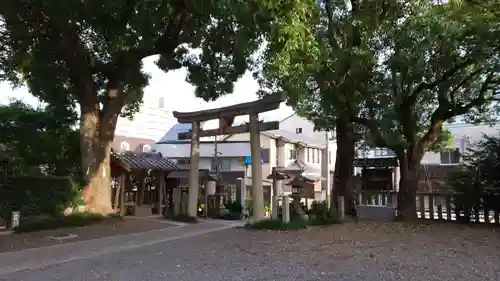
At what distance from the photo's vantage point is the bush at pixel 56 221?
1208 cm

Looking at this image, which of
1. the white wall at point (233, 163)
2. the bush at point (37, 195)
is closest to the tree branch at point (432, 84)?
the bush at point (37, 195)

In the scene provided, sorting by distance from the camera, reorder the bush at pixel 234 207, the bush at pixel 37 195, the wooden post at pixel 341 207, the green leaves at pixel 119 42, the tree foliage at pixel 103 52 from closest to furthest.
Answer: the green leaves at pixel 119 42 < the tree foliage at pixel 103 52 < the bush at pixel 37 195 < the wooden post at pixel 341 207 < the bush at pixel 234 207

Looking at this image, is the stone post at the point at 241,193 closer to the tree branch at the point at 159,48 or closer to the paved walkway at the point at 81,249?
the paved walkway at the point at 81,249

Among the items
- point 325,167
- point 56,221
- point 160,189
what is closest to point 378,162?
point 160,189

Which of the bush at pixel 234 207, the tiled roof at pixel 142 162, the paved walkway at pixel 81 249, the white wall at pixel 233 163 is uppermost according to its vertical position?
the white wall at pixel 233 163

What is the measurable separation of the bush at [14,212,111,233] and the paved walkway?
2.17 metres

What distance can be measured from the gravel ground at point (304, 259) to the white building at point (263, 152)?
68.1 ft

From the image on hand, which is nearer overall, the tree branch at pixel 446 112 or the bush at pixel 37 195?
the bush at pixel 37 195

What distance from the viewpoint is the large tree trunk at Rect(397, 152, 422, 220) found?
14781 mm

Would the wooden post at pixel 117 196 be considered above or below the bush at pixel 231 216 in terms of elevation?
above

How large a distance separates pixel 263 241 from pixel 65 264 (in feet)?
14.2

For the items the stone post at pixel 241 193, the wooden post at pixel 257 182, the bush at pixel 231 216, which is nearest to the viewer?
the wooden post at pixel 257 182

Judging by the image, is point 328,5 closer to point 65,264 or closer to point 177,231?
point 177,231

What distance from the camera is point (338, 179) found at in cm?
1683
